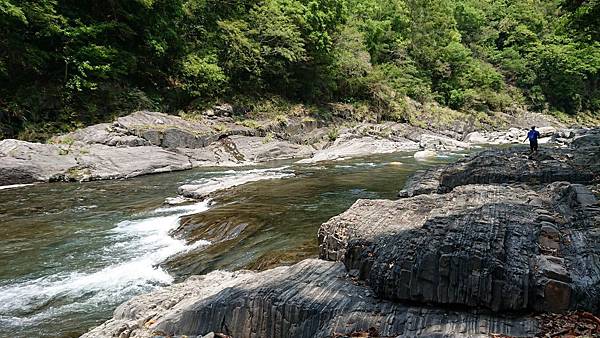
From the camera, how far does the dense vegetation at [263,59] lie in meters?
21.0

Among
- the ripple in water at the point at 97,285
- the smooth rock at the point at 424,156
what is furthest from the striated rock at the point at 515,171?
the smooth rock at the point at 424,156

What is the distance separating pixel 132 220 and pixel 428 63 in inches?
1598

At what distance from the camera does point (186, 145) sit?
2153 cm

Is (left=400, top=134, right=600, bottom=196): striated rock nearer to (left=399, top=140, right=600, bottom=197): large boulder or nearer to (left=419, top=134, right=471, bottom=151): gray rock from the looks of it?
(left=399, top=140, right=600, bottom=197): large boulder

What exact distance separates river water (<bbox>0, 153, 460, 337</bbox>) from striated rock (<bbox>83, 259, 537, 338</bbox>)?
4.51 ft

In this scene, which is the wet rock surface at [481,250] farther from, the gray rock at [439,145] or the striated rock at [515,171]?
the gray rock at [439,145]

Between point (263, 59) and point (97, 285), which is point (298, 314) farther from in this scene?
point (263, 59)

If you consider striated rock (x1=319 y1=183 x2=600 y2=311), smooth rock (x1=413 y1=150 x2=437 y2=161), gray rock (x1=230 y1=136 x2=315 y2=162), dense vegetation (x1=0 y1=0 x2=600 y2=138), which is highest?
dense vegetation (x1=0 y1=0 x2=600 y2=138)

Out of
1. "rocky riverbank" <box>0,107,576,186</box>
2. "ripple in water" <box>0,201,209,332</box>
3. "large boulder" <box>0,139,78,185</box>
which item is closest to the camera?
"ripple in water" <box>0,201,209,332</box>

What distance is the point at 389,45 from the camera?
4222 centimetres

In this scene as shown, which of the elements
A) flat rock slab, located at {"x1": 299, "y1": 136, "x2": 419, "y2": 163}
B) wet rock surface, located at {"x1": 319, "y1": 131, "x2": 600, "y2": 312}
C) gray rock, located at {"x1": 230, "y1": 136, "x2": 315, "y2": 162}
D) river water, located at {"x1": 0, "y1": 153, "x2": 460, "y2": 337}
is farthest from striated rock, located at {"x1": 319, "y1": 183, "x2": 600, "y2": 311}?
gray rock, located at {"x1": 230, "y1": 136, "x2": 315, "y2": 162}

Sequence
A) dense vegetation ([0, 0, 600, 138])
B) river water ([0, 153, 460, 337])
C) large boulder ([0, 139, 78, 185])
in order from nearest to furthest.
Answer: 1. river water ([0, 153, 460, 337])
2. large boulder ([0, 139, 78, 185])
3. dense vegetation ([0, 0, 600, 138])

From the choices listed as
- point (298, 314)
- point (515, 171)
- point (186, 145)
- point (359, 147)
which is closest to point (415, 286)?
point (298, 314)

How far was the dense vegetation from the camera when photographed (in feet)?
68.7
